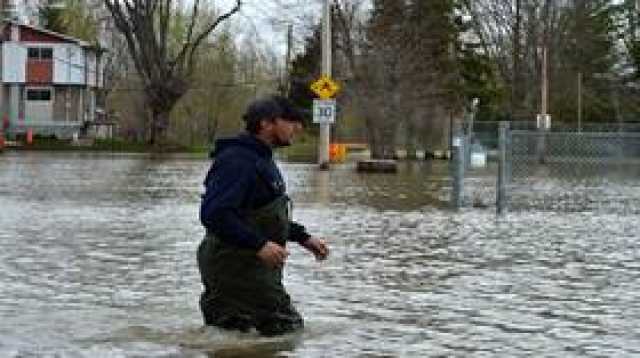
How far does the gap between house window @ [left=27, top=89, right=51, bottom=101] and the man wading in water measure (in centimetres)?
7173

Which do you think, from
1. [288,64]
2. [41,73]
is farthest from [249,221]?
[288,64]

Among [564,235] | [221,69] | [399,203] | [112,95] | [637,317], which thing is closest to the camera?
[637,317]

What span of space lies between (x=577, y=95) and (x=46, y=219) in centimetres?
6152

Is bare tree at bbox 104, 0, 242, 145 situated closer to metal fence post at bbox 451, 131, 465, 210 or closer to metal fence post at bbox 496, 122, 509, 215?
metal fence post at bbox 451, 131, 465, 210

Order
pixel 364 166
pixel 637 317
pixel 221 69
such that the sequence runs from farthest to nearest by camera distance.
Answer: pixel 221 69, pixel 364 166, pixel 637 317

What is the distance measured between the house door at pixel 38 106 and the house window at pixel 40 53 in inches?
77.7

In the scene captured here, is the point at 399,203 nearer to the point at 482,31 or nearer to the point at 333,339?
the point at 333,339

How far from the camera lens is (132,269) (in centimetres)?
1238

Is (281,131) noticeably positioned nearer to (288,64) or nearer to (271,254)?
(271,254)

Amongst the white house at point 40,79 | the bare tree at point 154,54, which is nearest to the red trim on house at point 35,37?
the white house at point 40,79

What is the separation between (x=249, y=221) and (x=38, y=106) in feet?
236

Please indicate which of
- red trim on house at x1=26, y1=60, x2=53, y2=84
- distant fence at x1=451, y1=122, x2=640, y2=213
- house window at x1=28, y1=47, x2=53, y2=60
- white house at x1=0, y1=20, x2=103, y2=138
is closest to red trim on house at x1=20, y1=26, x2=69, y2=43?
white house at x1=0, y1=20, x2=103, y2=138

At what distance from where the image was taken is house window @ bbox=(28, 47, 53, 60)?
257 feet

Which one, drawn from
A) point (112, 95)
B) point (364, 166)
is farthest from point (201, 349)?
point (112, 95)
